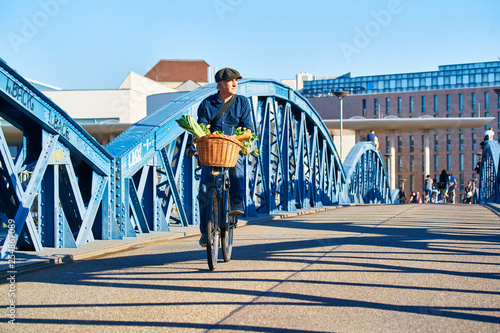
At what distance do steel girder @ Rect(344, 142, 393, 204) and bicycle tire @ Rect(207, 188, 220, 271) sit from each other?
69.4 feet

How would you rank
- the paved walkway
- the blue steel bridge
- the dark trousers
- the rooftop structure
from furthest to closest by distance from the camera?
the rooftop structure → the blue steel bridge → the dark trousers → the paved walkway

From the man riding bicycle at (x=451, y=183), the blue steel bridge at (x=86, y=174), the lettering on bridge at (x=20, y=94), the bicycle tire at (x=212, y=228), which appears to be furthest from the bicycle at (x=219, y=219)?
the man riding bicycle at (x=451, y=183)

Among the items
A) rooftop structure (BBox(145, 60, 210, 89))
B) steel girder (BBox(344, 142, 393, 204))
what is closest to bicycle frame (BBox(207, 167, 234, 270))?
steel girder (BBox(344, 142, 393, 204))

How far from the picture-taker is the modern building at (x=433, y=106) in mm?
100188

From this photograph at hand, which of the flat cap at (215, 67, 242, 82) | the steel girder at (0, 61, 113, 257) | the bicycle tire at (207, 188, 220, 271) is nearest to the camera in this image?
the bicycle tire at (207, 188, 220, 271)

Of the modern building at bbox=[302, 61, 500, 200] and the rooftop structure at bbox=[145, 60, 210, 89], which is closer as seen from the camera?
the rooftop structure at bbox=[145, 60, 210, 89]

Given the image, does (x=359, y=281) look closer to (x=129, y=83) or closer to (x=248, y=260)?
(x=248, y=260)

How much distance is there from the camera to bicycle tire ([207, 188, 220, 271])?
5.67m

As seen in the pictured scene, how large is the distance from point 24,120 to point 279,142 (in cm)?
945

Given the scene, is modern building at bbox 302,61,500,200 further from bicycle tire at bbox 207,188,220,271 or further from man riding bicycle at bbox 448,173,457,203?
bicycle tire at bbox 207,188,220,271

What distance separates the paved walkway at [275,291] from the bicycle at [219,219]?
0.18 m

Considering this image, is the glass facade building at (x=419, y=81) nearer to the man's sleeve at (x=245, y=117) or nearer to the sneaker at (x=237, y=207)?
the man's sleeve at (x=245, y=117)

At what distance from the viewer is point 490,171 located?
29969mm

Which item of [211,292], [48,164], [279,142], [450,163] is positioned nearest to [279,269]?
[211,292]
